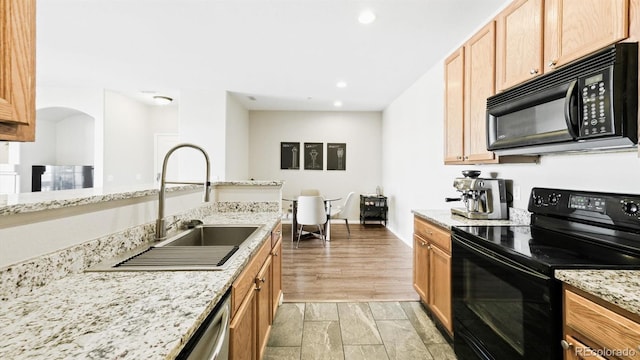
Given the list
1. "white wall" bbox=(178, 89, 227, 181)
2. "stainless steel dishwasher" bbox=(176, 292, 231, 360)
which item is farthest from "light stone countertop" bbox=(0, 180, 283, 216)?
"white wall" bbox=(178, 89, 227, 181)

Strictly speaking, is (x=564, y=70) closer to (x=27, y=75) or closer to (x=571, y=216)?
(x=571, y=216)

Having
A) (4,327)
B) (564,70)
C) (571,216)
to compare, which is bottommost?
(4,327)

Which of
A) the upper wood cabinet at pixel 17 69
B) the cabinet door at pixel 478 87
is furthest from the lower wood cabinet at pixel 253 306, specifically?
the cabinet door at pixel 478 87

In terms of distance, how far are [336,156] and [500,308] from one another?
5.26 metres

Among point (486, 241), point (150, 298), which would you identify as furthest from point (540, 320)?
point (150, 298)

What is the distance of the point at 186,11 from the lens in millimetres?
2514

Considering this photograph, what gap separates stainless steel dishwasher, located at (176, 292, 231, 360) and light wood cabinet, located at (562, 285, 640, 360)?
3.94 feet

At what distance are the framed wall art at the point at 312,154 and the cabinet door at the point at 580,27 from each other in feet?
16.7

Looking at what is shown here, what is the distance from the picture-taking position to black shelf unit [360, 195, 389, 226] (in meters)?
5.93

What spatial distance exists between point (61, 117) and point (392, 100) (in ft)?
22.1

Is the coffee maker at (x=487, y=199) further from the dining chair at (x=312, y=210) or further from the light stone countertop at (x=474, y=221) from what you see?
the dining chair at (x=312, y=210)

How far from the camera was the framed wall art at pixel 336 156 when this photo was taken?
6.47 metres

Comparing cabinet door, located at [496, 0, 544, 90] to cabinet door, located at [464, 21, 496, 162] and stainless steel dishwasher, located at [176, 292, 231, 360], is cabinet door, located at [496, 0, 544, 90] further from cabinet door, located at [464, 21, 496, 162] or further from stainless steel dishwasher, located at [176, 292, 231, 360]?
stainless steel dishwasher, located at [176, 292, 231, 360]

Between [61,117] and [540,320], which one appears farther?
[61,117]
